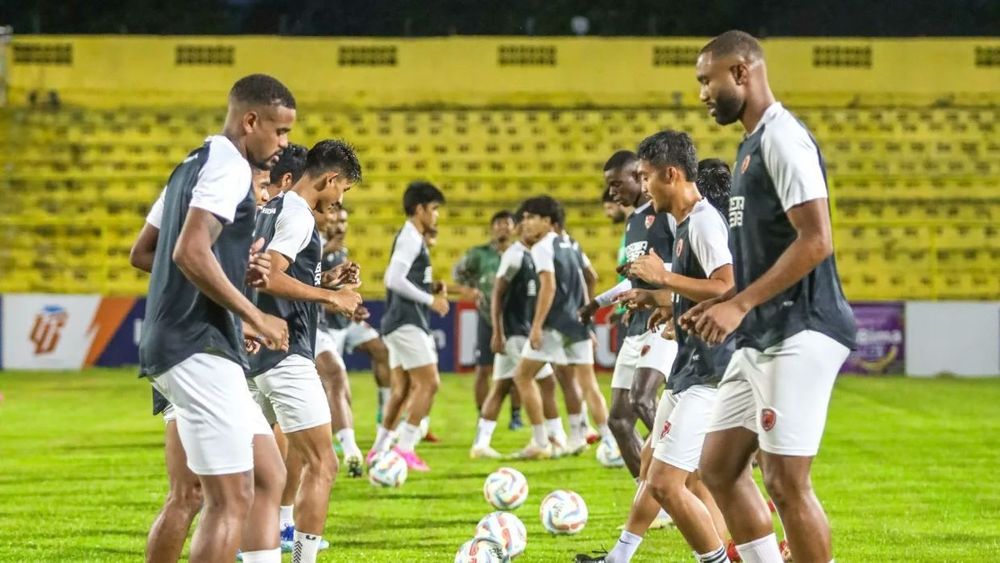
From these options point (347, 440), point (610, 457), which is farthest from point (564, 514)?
point (610, 457)

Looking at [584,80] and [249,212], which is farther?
[584,80]

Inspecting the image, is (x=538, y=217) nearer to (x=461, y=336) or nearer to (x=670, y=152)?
(x=670, y=152)

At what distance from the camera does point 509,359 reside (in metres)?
14.9

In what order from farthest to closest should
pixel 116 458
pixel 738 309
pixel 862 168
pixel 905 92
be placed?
pixel 905 92 → pixel 862 168 → pixel 116 458 → pixel 738 309

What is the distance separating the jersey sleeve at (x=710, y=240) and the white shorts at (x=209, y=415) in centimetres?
227

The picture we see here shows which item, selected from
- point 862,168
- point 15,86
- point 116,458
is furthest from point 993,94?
point 116,458

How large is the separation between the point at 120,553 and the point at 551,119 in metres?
24.3

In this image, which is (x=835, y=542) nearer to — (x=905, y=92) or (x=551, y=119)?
(x=551, y=119)

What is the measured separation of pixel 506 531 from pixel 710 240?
6.65 feet

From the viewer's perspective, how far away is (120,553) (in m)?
8.55

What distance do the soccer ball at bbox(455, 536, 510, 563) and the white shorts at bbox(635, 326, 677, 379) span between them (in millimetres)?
1896

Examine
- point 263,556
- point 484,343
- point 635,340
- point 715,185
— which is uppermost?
point 715,185

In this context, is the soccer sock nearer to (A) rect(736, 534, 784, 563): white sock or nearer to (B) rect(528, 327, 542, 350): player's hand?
(A) rect(736, 534, 784, 563): white sock

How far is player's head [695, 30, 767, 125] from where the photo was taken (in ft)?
19.0
